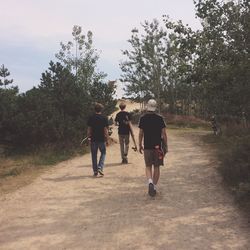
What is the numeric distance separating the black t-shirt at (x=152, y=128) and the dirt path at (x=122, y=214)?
3.62 feet

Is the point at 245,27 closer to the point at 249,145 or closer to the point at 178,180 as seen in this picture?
the point at 249,145

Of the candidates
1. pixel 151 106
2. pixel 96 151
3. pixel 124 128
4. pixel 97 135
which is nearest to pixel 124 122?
pixel 124 128

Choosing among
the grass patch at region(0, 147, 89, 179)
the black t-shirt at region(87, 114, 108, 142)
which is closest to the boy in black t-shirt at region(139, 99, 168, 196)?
the black t-shirt at region(87, 114, 108, 142)

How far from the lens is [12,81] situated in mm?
25891

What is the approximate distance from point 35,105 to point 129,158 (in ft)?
13.7

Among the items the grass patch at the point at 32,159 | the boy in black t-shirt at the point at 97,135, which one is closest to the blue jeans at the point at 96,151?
the boy in black t-shirt at the point at 97,135

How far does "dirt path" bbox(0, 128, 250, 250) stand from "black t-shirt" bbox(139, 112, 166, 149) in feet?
3.62

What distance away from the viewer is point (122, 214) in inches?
316

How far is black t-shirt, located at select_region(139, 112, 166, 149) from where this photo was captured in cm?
924

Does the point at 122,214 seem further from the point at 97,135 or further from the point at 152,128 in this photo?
the point at 97,135

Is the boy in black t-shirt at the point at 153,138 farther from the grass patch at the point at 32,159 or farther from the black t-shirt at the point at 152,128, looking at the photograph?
the grass patch at the point at 32,159

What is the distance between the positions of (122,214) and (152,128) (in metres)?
2.03

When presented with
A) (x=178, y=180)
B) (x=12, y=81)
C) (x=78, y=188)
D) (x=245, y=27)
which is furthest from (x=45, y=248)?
(x=12, y=81)

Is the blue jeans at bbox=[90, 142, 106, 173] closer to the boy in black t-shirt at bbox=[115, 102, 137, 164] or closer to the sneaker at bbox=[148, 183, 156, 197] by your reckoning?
the boy in black t-shirt at bbox=[115, 102, 137, 164]
